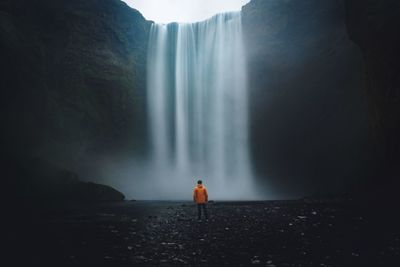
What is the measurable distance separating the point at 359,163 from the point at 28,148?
3200cm

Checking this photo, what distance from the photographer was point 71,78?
43.4 metres

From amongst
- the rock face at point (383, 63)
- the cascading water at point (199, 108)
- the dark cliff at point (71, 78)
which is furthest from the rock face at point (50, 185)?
the rock face at point (383, 63)

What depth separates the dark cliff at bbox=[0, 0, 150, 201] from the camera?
123 ft

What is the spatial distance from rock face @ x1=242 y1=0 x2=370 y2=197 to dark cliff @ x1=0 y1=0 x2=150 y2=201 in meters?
14.4

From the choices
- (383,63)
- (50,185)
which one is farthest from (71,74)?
(383,63)

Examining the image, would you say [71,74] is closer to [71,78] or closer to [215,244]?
[71,78]

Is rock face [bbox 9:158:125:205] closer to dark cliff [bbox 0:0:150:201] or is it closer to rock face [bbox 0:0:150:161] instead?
dark cliff [bbox 0:0:150:201]

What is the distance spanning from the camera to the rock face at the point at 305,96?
38531 millimetres

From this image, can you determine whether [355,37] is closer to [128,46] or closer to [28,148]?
[128,46]

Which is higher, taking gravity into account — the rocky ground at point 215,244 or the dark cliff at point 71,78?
the dark cliff at point 71,78

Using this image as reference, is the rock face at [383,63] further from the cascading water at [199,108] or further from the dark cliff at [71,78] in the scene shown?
the dark cliff at [71,78]

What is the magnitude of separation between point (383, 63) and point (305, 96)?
17.3m

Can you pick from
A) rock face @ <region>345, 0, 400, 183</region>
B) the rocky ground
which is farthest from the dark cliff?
the rocky ground

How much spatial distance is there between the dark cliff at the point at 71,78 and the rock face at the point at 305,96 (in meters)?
14.4
